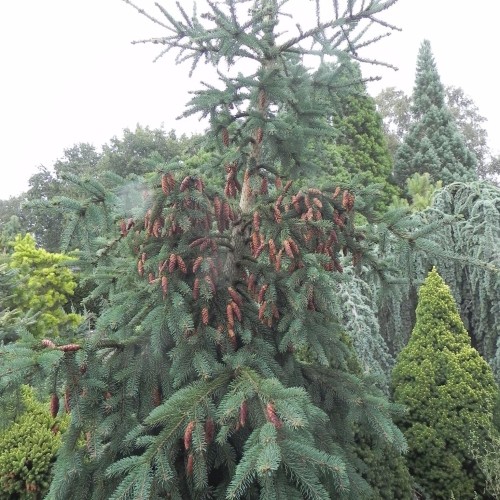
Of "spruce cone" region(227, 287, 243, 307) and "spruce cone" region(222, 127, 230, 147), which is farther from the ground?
"spruce cone" region(222, 127, 230, 147)

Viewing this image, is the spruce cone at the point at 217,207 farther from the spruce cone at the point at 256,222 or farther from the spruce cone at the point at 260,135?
the spruce cone at the point at 260,135

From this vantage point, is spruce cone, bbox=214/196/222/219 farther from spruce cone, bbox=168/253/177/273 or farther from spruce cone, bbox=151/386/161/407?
spruce cone, bbox=151/386/161/407

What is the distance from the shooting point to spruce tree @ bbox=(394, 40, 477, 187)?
18.3 metres

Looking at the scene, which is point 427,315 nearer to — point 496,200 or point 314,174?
point 496,200

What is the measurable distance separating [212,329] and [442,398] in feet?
11.3

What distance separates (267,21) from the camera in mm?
2939

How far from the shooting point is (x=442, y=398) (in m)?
4.87

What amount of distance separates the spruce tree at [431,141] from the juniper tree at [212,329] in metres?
16.4

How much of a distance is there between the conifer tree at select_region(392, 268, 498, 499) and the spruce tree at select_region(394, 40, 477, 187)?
533 inches

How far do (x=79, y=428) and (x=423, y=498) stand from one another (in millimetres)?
3788

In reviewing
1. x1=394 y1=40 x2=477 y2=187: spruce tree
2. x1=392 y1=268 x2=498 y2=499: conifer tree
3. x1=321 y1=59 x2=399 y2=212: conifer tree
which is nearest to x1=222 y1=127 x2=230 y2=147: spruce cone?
x1=392 y1=268 x2=498 y2=499: conifer tree

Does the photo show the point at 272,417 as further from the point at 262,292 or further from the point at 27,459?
the point at 27,459

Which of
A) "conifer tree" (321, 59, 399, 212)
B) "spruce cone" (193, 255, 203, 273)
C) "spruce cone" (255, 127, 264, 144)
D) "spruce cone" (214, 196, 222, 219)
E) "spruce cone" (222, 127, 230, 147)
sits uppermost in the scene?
"conifer tree" (321, 59, 399, 212)

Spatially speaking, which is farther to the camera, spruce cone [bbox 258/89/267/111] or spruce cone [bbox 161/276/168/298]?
spruce cone [bbox 258/89/267/111]
